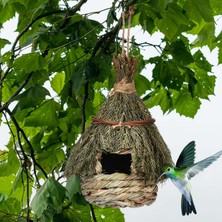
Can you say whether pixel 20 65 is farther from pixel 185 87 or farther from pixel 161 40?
pixel 185 87

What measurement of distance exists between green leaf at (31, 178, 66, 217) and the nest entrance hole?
0.11m

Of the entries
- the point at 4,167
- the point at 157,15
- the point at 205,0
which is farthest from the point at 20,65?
the point at 4,167

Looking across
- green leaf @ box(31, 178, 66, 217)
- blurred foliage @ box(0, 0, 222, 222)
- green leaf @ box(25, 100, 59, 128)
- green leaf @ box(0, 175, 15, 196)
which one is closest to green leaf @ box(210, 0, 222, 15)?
blurred foliage @ box(0, 0, 222, 222)

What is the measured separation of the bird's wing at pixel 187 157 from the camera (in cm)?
128

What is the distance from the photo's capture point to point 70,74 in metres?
1.92

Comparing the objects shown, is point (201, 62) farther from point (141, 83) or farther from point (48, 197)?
point (48, 197)

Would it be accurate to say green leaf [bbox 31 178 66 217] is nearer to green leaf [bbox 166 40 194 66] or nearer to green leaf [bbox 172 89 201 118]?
green leaf [bbox 166 40 194 66]

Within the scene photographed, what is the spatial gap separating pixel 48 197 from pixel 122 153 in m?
0.17

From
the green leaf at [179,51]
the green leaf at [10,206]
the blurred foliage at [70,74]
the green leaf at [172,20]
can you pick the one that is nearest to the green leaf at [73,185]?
the blurred foliage at [70,74]

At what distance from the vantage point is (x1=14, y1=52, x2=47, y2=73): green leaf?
1542mm

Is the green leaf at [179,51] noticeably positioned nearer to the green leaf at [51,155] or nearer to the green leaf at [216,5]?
the green leaf at [216,5]

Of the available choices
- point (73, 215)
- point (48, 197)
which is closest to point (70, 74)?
point (73, 215)

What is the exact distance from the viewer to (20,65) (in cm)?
155

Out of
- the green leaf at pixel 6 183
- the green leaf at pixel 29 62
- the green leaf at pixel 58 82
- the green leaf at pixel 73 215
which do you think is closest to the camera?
the green leaf at pixel 29 62
